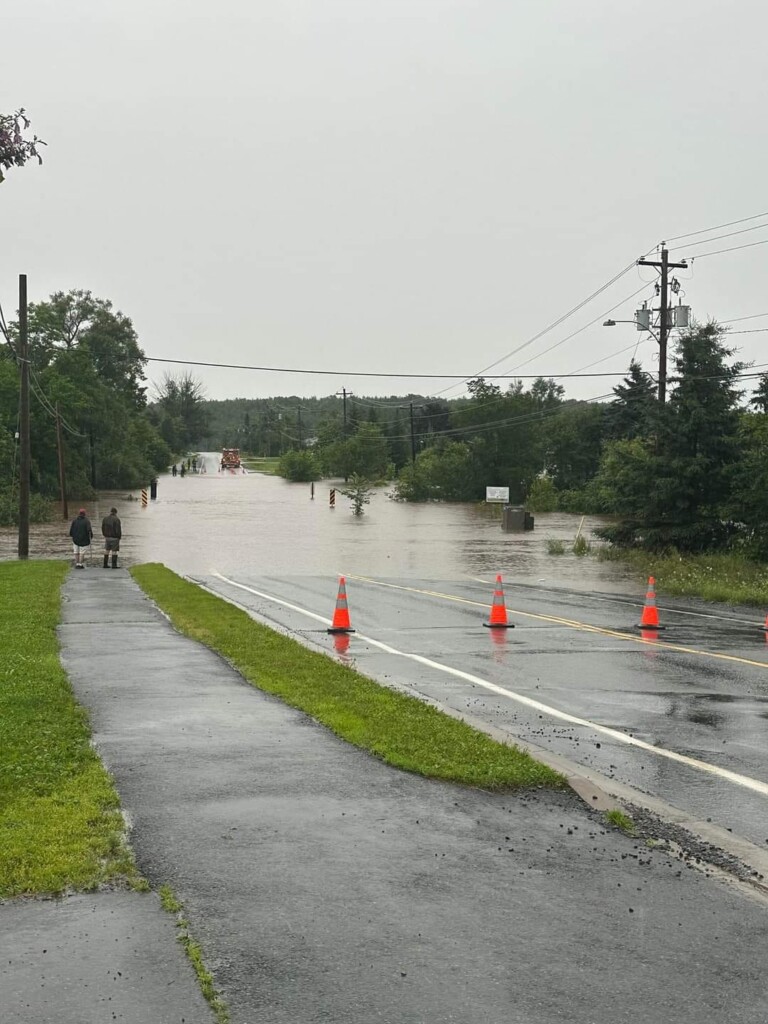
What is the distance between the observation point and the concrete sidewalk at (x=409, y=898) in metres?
4.32

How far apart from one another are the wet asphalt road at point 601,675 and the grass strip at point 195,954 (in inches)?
141

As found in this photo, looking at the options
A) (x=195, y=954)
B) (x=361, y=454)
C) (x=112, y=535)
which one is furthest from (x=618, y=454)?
(x=361, y=454)

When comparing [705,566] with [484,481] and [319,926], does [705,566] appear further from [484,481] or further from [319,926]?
[484,481]

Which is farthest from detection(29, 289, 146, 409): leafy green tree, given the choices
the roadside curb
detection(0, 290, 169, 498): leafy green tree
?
the roadside curb

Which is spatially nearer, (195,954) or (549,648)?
(195,954)

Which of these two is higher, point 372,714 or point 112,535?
point 112,535

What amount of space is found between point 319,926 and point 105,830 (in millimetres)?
1732

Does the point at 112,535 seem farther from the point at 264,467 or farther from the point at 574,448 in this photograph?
the point at 264,467

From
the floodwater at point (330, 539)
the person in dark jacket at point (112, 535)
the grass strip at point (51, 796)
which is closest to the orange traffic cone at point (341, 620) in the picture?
the grass strip at point (51, 796)

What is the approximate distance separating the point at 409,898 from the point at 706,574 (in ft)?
87.8

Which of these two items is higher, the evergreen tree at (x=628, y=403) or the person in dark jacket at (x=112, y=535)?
the evergreen tree at (x=628, y=403)

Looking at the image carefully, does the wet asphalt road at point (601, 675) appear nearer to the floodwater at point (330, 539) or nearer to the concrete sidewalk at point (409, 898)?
the concrete sidewalk at point (409, 898)

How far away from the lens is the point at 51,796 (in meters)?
6.82

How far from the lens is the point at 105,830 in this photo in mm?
6125
